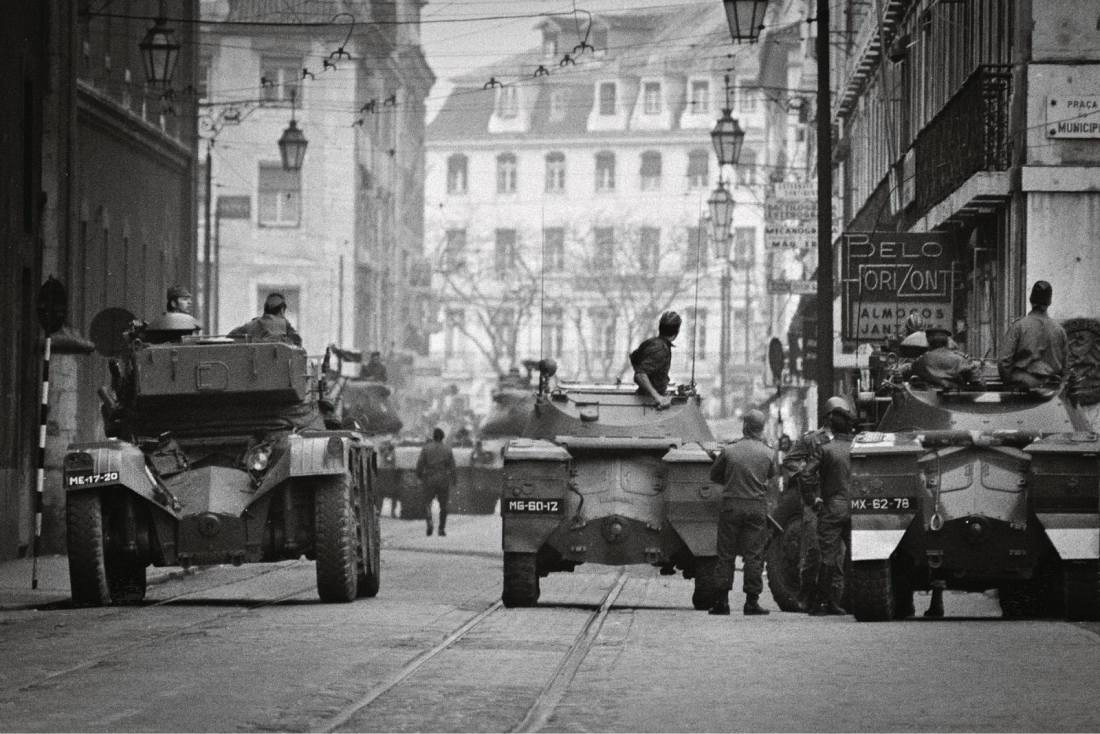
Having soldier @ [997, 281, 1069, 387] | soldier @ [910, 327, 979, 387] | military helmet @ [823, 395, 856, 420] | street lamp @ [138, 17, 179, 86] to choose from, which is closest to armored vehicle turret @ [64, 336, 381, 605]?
military helmet @ [823, 395, 856, 420]

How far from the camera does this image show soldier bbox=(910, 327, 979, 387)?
18.5 m

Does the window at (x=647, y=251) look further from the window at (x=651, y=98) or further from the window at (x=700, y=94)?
the window at (x=651, y=98)

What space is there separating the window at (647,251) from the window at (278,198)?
663 inches

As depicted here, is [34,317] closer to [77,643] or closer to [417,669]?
[77,643]

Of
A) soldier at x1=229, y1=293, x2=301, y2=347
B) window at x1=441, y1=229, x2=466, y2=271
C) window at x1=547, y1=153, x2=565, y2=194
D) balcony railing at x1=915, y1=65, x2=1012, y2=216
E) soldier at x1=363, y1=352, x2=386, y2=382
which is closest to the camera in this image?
soldier at x1=229, y1=293, x2=301, y2=347

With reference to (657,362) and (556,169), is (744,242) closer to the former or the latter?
(556,169)

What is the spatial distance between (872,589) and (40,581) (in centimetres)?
923

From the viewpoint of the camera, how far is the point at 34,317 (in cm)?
3030

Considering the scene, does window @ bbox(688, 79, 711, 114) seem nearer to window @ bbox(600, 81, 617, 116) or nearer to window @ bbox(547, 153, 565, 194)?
window @ bbox(600, 81, 617, 116)

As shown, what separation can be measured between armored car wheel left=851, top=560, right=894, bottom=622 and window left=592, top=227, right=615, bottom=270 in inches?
2879

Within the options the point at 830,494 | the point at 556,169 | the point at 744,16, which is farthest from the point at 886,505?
the point at 556,169

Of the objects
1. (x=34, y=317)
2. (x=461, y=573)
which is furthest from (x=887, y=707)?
(x=34, y=317)

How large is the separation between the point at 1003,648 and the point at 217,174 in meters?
60.7

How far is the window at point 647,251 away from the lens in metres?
88.6
